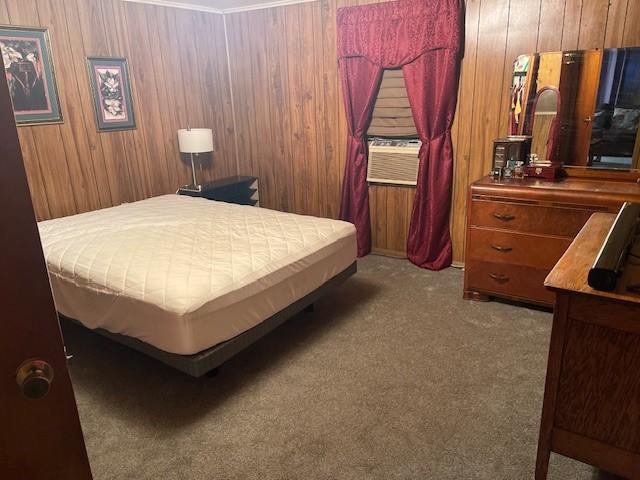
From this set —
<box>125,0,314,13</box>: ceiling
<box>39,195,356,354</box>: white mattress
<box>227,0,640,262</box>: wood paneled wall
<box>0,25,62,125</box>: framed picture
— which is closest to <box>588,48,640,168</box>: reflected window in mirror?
<box>227,0,640,262</box>: wood paneled wall

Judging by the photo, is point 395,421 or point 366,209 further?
point 366,209

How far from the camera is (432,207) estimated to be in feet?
12.5

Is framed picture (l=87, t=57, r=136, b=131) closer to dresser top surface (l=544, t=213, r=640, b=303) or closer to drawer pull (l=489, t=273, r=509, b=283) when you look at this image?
drawer pull (l=489, t=273, r=509, b=283)

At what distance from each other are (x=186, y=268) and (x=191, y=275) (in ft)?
0.34

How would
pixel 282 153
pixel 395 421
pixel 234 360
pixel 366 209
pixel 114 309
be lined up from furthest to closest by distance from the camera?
pixel 282 153
pixel 366 209
pixel 234 360
pixel 114 309
pixel 395 421

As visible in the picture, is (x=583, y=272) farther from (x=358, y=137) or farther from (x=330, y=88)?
(x=330, y=88)

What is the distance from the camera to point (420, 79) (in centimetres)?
367

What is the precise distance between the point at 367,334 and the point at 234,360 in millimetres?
818

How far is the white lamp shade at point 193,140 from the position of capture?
13.7 ft

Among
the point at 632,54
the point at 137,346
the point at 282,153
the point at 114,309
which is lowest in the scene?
the point at 137,346

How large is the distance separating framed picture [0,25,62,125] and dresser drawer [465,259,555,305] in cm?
326

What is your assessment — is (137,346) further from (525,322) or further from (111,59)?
(111,59)

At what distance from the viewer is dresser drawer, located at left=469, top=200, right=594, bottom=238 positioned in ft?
9.14

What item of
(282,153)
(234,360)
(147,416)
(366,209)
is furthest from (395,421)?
(282,153)
